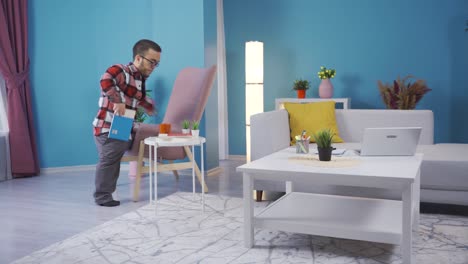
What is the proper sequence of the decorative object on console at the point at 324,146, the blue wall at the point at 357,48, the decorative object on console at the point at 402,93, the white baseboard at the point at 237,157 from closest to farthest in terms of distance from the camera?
the decorative object on console at the point at 324,146
the decorative object on console at the point at 402,93
the blue wall at the point at 357,48
the white baseboard at the point at 237,157

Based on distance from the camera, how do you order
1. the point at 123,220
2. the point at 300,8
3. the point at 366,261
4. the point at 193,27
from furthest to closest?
the point at 300,8
the point at 193,27
the point at 123,220
the point at 366,261

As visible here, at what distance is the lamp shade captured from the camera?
505 cm

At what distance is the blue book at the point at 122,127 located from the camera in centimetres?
353

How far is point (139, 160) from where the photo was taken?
12.5ft

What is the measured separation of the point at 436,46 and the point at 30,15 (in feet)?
13.8

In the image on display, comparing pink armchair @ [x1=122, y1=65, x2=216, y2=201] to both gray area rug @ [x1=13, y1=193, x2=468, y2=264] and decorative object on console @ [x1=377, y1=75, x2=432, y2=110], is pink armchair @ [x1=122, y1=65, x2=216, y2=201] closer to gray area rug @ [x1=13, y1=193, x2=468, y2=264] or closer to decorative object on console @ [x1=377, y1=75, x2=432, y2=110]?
gray area rug @ [x1=13, y1=193, x2=468, y2=264]

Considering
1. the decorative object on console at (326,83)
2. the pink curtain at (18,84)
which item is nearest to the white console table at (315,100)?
the decorative object on console at (326,83)

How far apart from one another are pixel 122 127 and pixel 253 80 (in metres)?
1.90


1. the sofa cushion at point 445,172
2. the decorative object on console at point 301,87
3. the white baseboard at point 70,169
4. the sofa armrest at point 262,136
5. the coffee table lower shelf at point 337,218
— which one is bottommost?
the white baseboard at point 70,169

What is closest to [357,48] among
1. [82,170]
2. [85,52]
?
[85,52]

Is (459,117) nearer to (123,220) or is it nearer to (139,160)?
(139,160)

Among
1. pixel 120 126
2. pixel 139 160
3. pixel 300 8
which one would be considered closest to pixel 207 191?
pixel 139 160

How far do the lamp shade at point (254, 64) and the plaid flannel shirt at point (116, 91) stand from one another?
1.59 m

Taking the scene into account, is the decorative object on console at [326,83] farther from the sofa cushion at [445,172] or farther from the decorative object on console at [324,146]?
the decorative object on console at [324,146]
